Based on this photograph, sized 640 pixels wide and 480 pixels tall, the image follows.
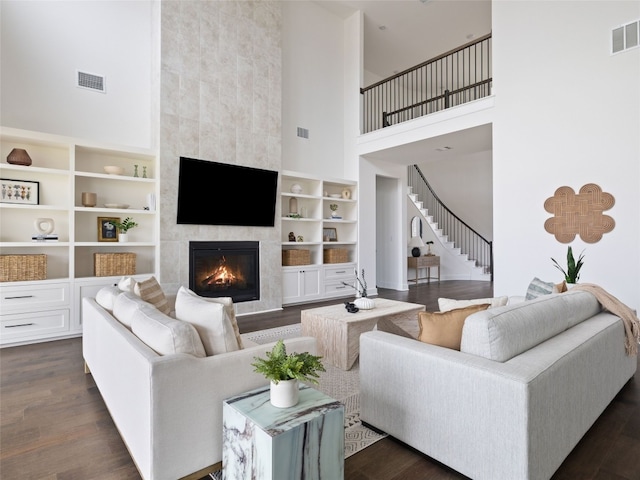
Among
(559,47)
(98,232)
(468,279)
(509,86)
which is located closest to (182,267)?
(98,232)

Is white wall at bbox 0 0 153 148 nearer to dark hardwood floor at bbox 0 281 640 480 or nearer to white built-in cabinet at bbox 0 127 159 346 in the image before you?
white built-in cabinet at bbox 0 127 159 346

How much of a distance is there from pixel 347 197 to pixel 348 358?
14.6ft

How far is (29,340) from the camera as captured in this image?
403 cm

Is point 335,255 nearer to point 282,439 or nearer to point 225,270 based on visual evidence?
point 225,270

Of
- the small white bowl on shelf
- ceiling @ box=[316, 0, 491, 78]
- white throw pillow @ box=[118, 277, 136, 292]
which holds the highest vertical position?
ceiling @ box=[316, 0, 491, 78]

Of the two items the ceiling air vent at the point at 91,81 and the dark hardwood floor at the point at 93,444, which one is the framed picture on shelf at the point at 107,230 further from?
the dark hardwood floor at the point at 93,444

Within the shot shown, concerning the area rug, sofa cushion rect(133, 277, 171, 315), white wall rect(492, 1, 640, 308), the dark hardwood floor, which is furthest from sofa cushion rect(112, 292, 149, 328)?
white wall rect(492, 1, 640, 308)

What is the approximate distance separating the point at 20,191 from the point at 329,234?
4725 millimetres

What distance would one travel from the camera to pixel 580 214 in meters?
4.46

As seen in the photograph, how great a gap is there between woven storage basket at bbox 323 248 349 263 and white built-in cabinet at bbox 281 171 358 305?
3 cm

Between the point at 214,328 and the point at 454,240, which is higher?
the point at 454,240

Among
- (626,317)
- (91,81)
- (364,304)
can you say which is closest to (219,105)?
(91,81)

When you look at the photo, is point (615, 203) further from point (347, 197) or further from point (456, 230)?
point (456, 230)

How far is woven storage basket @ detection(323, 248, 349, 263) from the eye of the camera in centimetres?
689
